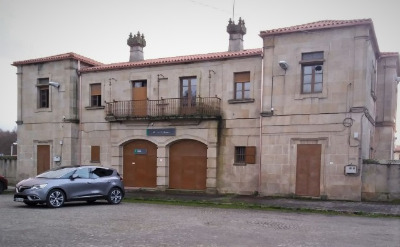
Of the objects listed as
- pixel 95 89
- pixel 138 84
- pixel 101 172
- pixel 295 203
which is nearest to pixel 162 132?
pixel 138 84

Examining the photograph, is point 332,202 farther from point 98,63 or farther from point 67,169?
point 98,63

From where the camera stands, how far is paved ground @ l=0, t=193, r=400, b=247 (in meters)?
8.35

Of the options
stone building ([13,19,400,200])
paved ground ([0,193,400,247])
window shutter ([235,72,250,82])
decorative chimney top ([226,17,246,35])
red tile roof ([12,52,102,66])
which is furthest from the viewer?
red tile roof ([12,52,102,66])

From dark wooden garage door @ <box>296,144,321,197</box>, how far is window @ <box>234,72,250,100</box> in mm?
3839

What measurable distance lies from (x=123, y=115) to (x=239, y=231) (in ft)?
47.5

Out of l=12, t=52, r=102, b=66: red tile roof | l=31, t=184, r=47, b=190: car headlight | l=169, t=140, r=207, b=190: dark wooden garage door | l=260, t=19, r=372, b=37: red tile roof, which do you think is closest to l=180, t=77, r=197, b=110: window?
l=169, t=140, r=207, b=190: dark wooden garage door

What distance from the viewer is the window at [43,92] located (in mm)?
25048

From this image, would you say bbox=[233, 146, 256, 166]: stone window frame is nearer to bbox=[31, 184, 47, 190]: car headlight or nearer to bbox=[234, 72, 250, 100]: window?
bbox=[234, 72, 250, 100]: window

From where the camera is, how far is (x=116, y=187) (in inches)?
637

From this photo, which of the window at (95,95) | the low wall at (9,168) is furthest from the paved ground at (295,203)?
the low wall at (9,168)

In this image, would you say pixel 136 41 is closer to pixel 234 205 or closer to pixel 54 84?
pixel 54 84

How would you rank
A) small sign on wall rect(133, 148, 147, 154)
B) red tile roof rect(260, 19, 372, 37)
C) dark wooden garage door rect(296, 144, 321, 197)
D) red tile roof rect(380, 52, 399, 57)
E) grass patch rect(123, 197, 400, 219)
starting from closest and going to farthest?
grass patch rect(123, 197, 400, 219) < red tile roof rect(260, 19, 372, 37) < dark wooden garage door rect(296, 144, 321, 197) < red tile roof rect(380, 52, 399, 57) < small sign on wall rect(133, 148, 147, 154)

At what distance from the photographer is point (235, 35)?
2314 centimetres

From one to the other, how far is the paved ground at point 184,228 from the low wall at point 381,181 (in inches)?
178
